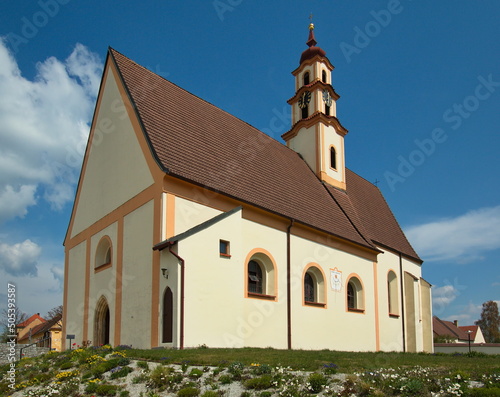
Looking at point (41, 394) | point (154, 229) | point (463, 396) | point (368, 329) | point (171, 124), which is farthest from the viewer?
point (368, 329)

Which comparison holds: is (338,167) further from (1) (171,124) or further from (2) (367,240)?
(1) (171,124)

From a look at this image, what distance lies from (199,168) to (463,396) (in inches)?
464

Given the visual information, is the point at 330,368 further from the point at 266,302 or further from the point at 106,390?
the point at 266,302

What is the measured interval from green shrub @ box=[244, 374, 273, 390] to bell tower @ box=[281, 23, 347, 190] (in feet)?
64.2

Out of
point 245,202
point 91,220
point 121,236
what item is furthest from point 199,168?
point 91,220

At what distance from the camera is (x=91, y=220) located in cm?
2059

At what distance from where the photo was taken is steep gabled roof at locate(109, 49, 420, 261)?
17500 millimetres

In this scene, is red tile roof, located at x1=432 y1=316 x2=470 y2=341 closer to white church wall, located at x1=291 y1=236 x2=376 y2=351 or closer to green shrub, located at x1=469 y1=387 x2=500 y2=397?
white church wall, located at x1=291 y1=236 x2=376 y2=351

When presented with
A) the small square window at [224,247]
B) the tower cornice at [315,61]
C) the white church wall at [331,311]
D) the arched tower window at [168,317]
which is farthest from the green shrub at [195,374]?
the tower cornice at [315,61]

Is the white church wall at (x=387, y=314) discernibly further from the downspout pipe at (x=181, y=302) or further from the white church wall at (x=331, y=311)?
the downspout pipe at (x=181, y=302)

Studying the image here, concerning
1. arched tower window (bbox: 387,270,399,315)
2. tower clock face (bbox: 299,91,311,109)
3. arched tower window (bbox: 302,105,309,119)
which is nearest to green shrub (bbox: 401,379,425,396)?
arched tower window (bbox: 387,270,399,315)

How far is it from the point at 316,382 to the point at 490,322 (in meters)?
83.8

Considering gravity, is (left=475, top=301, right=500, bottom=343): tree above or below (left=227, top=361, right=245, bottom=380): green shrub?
below

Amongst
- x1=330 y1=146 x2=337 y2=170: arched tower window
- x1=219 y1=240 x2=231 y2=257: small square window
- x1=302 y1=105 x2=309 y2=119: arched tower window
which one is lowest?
x1=219 y1=240 x2=231 y2=257: small square window
